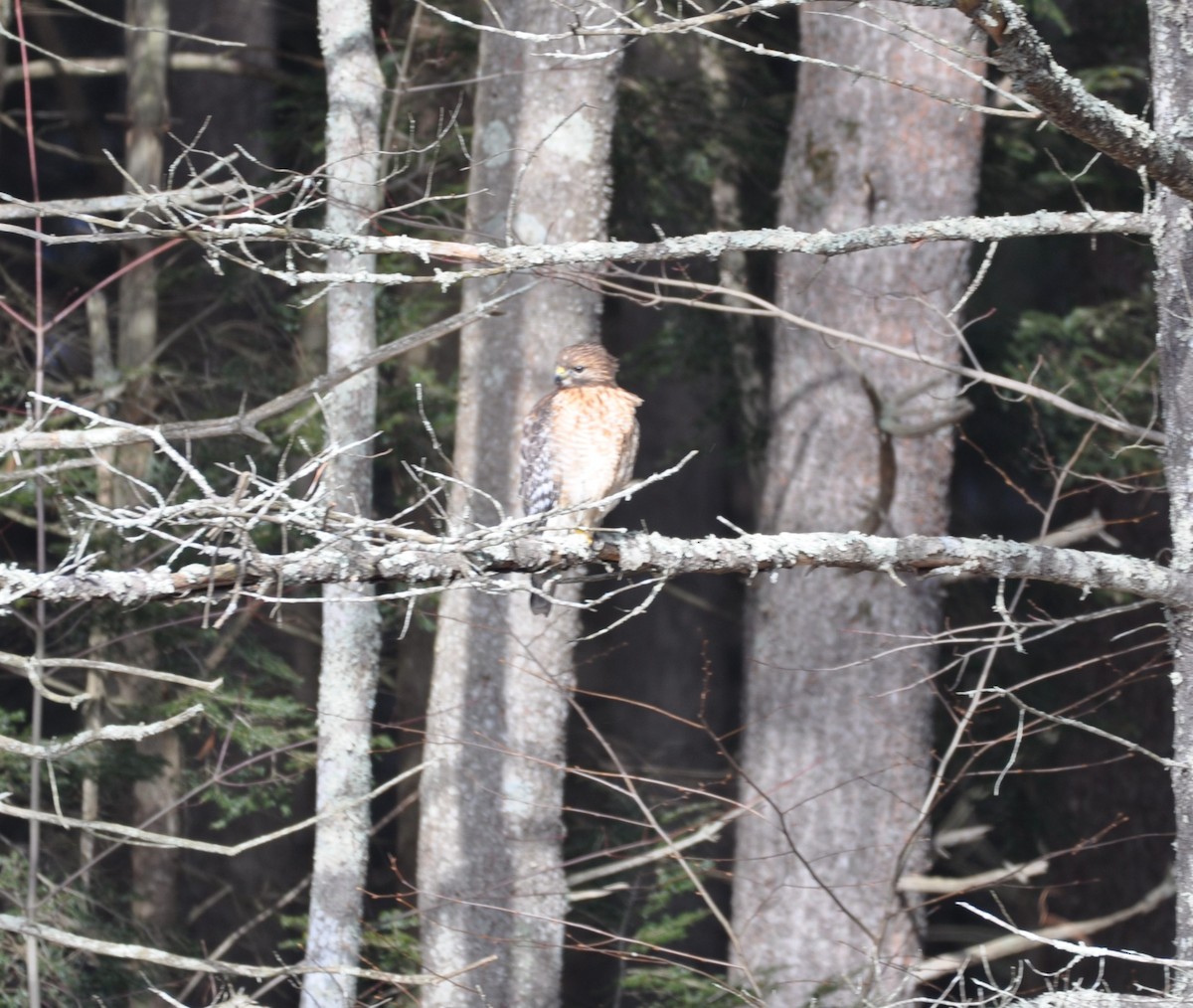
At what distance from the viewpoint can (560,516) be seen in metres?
3.24

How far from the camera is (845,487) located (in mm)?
5547

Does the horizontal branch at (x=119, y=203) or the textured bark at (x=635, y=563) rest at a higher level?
the horizontal branch at (x=119, y=203)

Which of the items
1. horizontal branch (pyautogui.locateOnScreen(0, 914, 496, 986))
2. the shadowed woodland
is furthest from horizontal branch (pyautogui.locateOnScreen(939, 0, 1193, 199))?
horizontal branch (pyautogui.locateOnScreen(0, 914, 496, 986))

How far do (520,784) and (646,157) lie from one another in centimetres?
320

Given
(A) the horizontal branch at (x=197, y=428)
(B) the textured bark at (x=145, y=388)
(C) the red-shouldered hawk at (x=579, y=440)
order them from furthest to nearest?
(B) the textured bark at (x=145, y=388), (C) the red-shouldered hawk at (x=579, y=440), (A) the horizontal branch at (x=197, y=428)

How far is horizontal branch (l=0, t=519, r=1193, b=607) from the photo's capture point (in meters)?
2.54

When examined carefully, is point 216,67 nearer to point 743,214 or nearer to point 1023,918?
point 743,214

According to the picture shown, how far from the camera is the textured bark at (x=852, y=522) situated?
17.7 feet

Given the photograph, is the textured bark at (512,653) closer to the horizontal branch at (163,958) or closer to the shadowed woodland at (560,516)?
the shadowed woodland at (560,516)

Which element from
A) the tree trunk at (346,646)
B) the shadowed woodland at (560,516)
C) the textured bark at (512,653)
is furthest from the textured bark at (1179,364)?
the tree trunk at (346,646)

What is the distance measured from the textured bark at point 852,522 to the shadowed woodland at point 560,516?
0.7 inches

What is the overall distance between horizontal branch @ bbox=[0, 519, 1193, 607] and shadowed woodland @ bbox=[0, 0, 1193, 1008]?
12 mm

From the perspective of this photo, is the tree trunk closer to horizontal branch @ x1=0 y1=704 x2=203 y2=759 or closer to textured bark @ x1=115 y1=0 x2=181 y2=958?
horizontal branch @ x1=0 y1=704 x2=203 y2=759

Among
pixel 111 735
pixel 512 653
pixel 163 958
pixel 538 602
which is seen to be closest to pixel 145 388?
pixel 512 653
